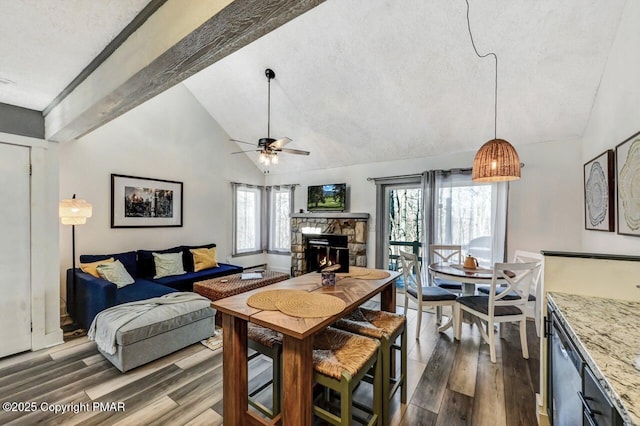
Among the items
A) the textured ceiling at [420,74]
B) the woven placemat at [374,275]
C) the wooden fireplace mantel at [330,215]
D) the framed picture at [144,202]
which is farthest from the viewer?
the wooden fireplace mantel at [330,215]

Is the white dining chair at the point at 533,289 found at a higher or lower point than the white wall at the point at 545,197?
lower

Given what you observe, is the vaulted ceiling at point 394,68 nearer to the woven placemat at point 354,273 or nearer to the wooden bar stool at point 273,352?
the wooden bar stool at point 273,352

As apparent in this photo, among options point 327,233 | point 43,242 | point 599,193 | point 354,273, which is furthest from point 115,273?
point 599,193

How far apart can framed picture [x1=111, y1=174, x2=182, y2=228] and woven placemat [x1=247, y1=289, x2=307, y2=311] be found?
3.35 metres

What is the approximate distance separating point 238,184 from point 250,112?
1.59 meters

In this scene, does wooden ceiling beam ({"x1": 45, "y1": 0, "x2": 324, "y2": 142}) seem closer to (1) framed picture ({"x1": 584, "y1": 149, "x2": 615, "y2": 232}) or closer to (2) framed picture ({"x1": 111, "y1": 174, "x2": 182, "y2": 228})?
(2) framed picture ({"x1": 111, "y1": 174, "x2": 182, "y2": 228})

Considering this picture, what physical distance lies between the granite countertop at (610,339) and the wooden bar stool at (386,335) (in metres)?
0.92

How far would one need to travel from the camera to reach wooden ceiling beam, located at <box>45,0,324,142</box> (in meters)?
1.07

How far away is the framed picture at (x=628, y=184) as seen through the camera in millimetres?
1858

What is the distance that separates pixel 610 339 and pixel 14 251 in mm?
4374

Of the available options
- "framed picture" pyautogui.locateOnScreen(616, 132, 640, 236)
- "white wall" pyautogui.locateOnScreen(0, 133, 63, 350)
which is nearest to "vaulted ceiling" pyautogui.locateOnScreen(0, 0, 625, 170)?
"white wall" pyautogui.locateOnScreen(0, 133, 63, 350)

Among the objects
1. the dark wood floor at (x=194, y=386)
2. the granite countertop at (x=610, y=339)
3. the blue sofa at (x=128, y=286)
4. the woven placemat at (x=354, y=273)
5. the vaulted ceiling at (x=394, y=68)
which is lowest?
the dark wood floor at (x=194, y=386)

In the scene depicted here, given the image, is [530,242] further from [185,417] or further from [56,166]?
[56,166]

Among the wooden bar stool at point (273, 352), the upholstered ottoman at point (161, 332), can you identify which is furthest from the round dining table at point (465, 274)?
the upholstered ottoman at point (161, 332)
